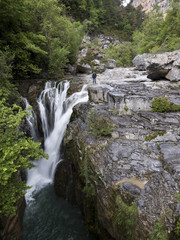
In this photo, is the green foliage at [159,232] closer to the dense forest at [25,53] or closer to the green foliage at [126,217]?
the green foliage at [126,217]

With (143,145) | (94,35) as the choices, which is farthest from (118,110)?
(94,35)

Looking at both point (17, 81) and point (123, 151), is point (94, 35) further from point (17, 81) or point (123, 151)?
point (123, 151)

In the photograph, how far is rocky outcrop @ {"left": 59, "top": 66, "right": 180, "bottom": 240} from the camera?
423 cm

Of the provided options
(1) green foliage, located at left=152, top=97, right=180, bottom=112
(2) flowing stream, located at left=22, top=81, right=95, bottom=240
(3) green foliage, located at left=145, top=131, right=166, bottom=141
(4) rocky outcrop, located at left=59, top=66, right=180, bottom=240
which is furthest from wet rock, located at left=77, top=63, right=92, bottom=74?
(3) green foliage, located at left=145, top=131, right=166, bottom=141

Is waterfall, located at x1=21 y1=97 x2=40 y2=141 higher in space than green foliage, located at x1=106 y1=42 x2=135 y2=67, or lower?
lower

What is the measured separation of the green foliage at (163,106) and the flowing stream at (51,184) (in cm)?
570

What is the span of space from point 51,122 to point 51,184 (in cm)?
524

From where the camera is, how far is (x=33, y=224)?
7770mm

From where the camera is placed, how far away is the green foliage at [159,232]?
11.9 ft

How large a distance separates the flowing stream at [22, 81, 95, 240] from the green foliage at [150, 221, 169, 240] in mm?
4657

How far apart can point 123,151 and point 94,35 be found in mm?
48089

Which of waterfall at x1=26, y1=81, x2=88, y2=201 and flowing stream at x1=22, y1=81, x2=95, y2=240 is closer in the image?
flowing stream at x1=22, y1=81, x2=95, y2=240

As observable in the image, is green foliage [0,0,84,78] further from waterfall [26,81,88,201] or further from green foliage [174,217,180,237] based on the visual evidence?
green foliage [174,217,180,237]

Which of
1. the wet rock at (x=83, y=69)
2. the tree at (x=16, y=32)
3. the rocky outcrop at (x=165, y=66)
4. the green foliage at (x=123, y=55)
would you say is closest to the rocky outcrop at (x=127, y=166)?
the rocky outcrop at (x=165, y=66)
